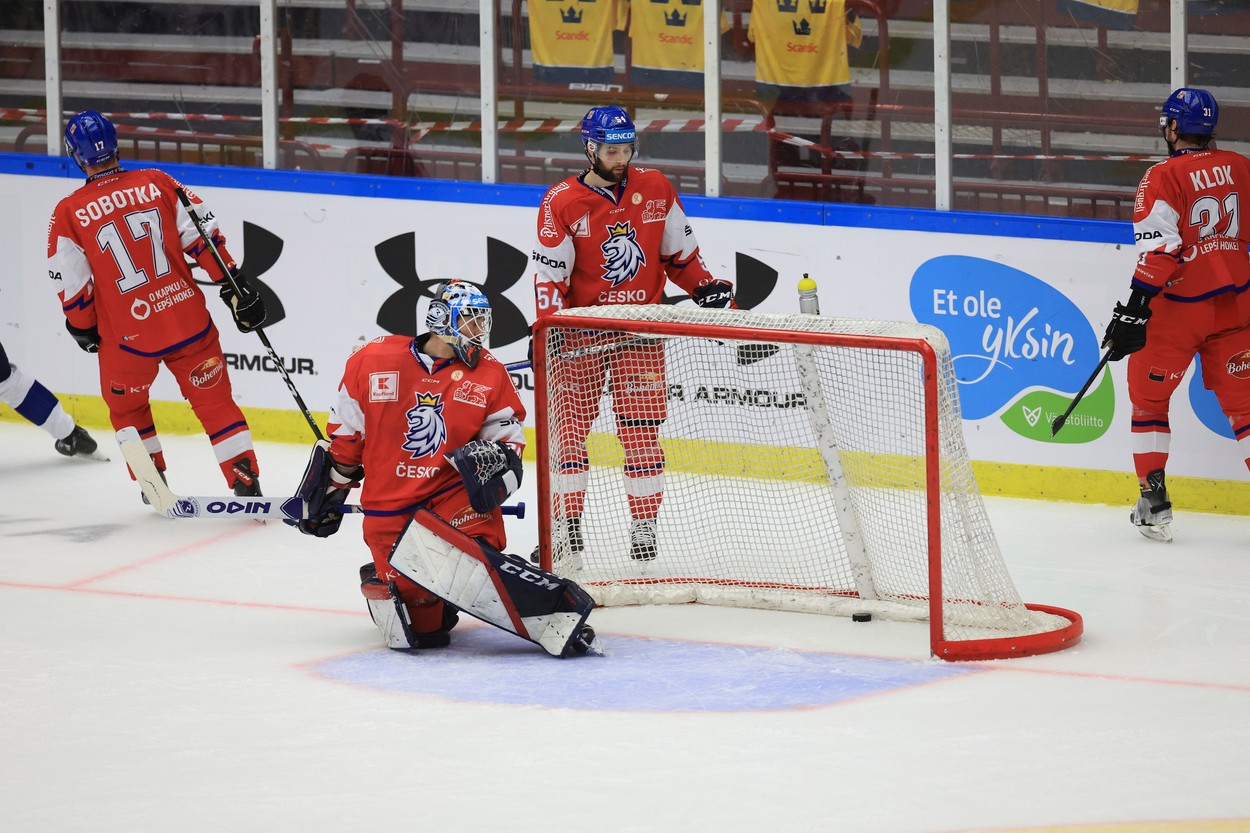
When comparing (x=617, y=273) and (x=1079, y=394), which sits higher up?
(x=617, y=273)

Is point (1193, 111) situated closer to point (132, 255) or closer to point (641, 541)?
point (641, 541)

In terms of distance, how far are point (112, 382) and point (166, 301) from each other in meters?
0.38

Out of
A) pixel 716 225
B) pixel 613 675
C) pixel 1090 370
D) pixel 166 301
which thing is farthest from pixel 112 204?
pixel 1090 370

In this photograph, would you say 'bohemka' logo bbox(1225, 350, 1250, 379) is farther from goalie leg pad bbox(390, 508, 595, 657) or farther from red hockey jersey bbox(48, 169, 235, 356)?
red hockey jersey bbox(48, 169, 235, 356)

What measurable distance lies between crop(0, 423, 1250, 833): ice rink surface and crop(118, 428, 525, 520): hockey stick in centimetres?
17

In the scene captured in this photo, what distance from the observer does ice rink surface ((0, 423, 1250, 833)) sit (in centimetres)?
389

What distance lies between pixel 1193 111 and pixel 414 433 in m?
2.69

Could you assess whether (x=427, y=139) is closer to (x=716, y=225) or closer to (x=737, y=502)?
(x=716, y=225)

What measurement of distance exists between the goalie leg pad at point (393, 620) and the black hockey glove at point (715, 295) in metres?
1.43

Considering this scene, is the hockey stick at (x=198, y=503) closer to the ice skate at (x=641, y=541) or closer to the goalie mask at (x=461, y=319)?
the goalie mask at (x=461, y=319)

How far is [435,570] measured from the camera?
4926 mm

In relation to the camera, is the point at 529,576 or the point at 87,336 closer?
the point at 529,576

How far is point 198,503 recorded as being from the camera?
6207 millimetres

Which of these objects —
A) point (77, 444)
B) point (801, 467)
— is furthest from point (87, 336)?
point (801, 467)
